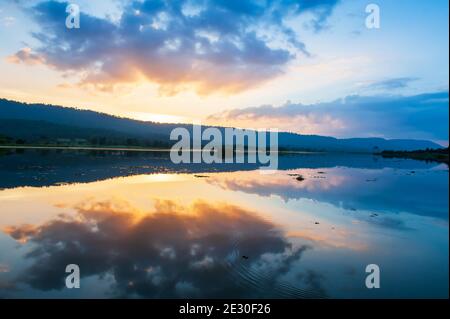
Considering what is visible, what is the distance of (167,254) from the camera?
9.05 m

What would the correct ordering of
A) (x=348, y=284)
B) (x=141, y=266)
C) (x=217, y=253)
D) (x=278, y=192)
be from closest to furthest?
(x=348, y=284) < (x=141, y=266) < (x=217, y=253) < (x=278, y=192)

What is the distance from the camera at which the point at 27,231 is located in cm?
1089

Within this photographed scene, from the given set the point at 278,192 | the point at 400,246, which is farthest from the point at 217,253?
the point at 278,192

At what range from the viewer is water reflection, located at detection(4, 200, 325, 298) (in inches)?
276

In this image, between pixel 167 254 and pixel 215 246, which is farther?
pixel 215 246

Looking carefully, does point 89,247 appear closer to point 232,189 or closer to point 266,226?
point 266,226

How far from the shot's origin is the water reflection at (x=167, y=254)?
23.0ft

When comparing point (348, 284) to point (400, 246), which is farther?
point (400, 246)

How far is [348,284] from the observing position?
734 cm
